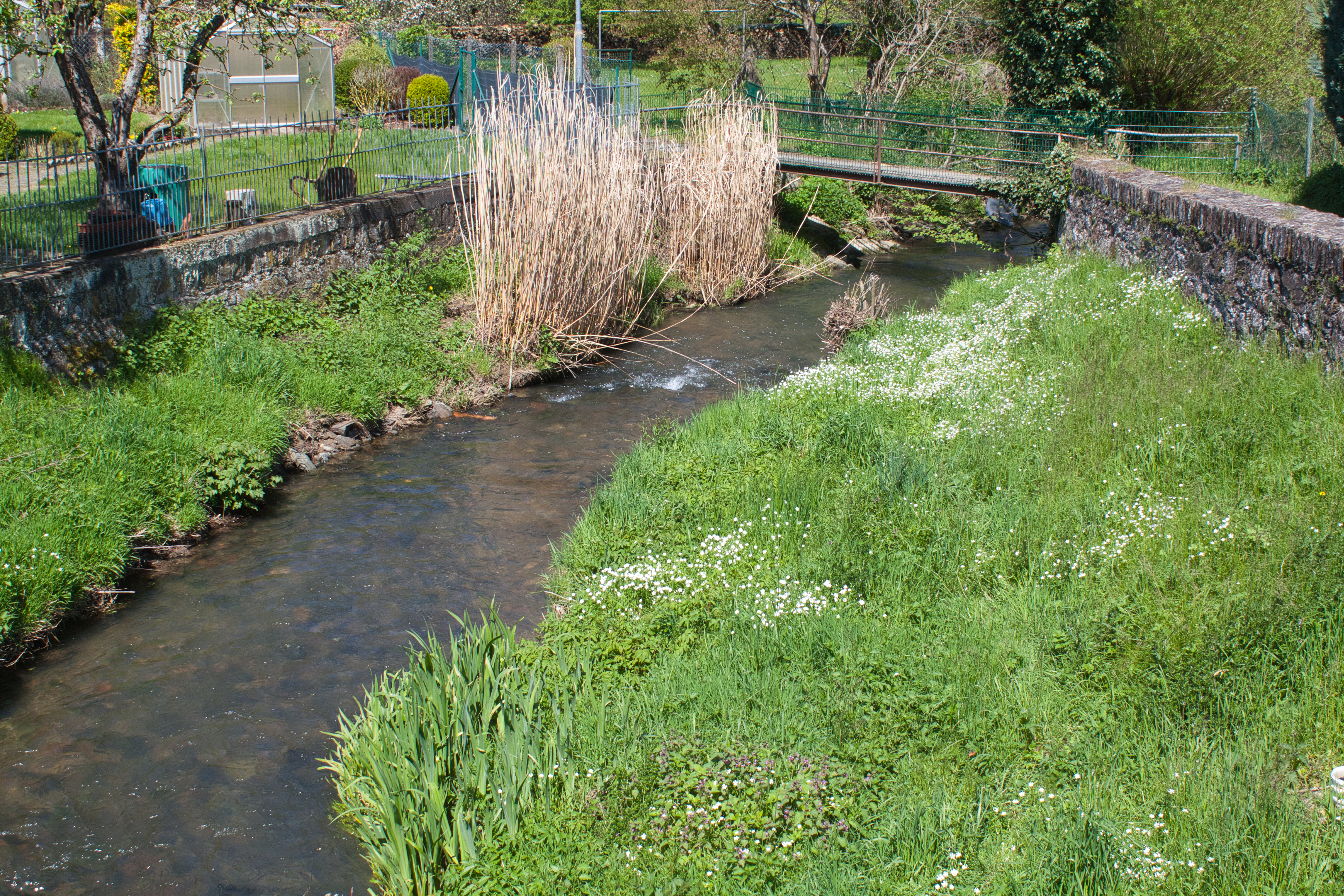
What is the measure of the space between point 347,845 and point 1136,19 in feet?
74.9

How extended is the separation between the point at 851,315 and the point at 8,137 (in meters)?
13.0

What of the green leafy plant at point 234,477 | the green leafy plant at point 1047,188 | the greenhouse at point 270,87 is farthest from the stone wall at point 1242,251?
the greenhouse at point 270,87

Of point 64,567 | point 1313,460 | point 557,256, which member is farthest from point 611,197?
point 1313,460

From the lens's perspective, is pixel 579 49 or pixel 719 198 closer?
pixel 719 198

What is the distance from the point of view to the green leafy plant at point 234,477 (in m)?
7.91

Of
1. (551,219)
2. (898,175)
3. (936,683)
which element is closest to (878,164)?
(898,175)

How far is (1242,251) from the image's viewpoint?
25.4 ft

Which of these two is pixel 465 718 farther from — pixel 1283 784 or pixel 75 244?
pixel 75 244

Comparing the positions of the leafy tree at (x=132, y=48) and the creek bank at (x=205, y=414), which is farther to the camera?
the leafy tree at (x=132, y=48)

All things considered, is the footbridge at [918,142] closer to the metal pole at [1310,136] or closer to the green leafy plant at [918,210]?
the green leafy plant at [918,210]

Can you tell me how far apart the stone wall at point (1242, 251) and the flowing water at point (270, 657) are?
4.94 meters

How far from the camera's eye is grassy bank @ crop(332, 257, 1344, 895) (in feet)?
11.5

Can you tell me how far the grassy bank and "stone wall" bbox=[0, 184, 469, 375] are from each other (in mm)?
5107

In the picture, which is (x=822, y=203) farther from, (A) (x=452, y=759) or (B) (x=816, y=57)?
(A) (x=452, y=759)
